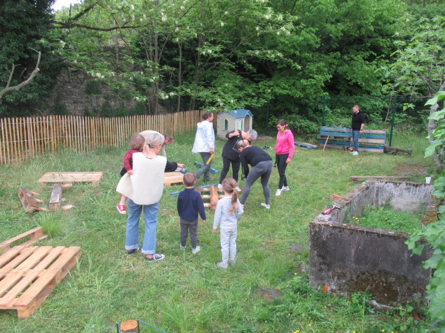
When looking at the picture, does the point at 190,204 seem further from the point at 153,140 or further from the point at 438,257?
the point at 438,257

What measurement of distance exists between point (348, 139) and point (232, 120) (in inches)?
183

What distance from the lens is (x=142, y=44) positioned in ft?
47.9

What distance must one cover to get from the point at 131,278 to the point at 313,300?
2.12m

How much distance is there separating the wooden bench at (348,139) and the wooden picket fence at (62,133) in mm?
6341

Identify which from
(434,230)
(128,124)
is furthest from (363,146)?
(434,230)

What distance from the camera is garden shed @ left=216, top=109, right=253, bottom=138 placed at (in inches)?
559

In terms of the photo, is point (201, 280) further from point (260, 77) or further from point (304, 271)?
point (260, 77)

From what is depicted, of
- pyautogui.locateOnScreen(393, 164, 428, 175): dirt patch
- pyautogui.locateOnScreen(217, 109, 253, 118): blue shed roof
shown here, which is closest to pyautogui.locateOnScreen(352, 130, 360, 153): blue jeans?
pyautogui.locateOnScreen(393, 164, 428, 175): dirt patch

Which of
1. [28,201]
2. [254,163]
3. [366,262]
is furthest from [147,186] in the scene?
[28,201]

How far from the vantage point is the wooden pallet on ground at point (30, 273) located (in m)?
3.43

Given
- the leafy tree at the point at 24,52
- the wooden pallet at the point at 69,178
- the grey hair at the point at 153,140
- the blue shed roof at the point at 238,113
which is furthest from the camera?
the blue shed roof at the point at 238,113

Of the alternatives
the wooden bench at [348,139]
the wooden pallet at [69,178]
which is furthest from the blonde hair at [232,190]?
the wooden bench at [348,139]

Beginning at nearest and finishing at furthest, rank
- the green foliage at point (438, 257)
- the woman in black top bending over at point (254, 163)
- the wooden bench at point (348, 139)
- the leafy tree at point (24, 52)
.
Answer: the green foliage at point (438, 257)
the woman in black top bending over at point (254, 163)
the leafy tree at point (24, 52)
the wooden bench at point (348, 139)

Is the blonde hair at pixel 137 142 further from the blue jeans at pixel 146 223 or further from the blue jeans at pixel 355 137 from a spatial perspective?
the blue jeans at pixel 355 137
